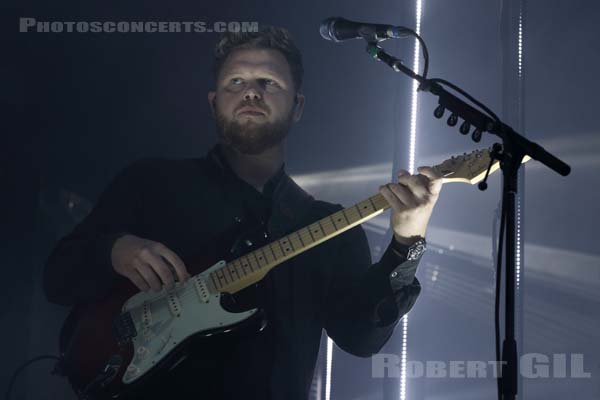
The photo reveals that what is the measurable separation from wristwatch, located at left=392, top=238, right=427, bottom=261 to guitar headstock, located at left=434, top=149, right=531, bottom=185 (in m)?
0.18

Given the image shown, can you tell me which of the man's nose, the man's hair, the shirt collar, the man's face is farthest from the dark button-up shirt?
the man's hair

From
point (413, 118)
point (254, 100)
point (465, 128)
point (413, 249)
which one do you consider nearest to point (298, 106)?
point (254, 100)

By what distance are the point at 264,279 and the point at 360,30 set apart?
31.9 inches

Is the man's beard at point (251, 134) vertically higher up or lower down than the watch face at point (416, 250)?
higher up

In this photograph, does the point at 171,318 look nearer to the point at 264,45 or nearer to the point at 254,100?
the point at 254,100

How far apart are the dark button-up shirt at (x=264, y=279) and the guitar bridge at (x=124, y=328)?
0.11m

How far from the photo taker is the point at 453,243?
2354mm

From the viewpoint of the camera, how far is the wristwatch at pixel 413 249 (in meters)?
1.88

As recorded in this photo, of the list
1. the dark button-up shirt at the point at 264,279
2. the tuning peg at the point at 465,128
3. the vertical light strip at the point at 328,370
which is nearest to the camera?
the tuning peg at the point at 465,128

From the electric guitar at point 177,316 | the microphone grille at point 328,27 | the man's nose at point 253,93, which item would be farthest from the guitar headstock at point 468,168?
the man's nose at point 253,93

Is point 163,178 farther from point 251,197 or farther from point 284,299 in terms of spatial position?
point 284,299

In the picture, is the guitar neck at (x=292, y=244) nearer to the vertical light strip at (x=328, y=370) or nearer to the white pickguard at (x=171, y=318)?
the white pickguard at (x=171, y=318)

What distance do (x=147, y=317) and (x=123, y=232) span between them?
36 centimetres

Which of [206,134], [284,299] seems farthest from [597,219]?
[206,134]
